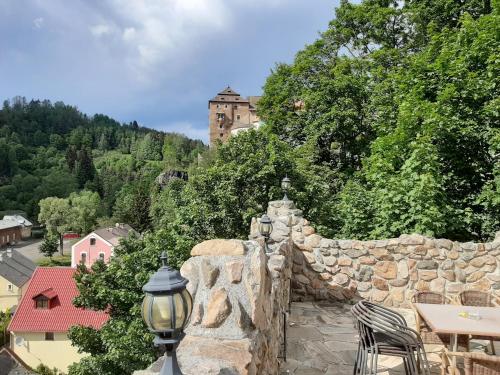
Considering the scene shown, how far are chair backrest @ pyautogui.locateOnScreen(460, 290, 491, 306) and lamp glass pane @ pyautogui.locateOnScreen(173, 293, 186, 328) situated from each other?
147 inches

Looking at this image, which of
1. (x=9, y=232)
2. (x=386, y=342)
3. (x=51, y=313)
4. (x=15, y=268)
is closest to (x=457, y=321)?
(x=386, y=342)

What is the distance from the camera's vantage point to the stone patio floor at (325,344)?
3311 mm

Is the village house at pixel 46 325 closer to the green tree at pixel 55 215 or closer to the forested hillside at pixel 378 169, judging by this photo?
the forested hillside at pixel 378 169

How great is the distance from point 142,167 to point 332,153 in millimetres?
69404

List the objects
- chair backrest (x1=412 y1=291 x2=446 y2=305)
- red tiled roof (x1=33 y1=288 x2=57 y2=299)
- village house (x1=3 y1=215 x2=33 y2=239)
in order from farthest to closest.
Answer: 1. village house (x1=3 y1=215 x2=33 y2=239)
2. red tiled roof (x1=33 y1=288 x2=57 y2=299)
3. chair backrest (x1=412 y1=291 x2=446 y2=305)

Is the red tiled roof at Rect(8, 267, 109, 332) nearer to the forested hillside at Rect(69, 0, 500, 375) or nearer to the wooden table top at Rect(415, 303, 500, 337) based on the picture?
the forested hillside at Rect(69, 0, 500, 375)

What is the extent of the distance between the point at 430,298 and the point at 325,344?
121 cm

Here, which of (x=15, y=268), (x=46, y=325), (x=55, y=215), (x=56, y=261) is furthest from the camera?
(x=55, y=215)

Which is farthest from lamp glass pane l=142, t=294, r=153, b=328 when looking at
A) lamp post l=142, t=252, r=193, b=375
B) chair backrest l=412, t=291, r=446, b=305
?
chair backrest l=412, t=291, r=446, b=305

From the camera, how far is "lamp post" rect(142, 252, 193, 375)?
1.30 metres

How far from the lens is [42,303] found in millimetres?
17656

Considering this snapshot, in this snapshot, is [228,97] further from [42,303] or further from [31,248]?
[42,303]

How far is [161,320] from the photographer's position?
1.30 meters

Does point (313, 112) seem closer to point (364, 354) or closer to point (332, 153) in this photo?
point (332, 153)
